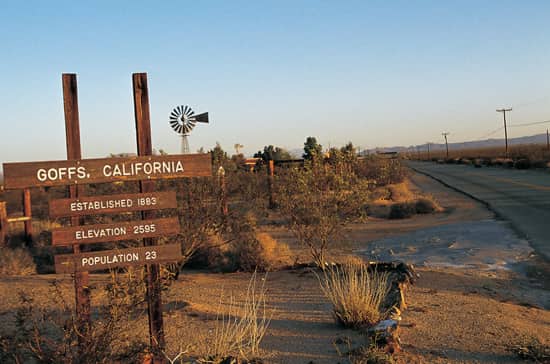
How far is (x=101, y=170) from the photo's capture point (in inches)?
200

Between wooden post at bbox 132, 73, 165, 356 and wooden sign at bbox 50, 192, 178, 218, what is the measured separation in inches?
5.0

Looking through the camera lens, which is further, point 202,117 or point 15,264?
point 202,117

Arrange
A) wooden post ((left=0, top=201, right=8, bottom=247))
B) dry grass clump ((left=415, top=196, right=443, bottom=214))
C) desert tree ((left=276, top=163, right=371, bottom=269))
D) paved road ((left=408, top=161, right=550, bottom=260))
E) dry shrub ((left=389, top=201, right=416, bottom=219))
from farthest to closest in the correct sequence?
dry grass clump ((left=415, top=196, right=443, bottom=214)), dry shrub ((left=389, top=201, right=416, bottom=219)), wooden post ((left=0, top=201, right=8, bottom=247)), paved road ((left=408, top=161, right=550, bottom=260)), desert tree ((left=276, top=163, right=371, bottom=269))

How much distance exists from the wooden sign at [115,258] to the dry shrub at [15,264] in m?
6.72

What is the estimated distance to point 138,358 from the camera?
497cm

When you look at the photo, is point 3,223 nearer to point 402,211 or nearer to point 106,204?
point 106,204

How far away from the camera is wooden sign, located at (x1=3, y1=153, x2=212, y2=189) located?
4879mm

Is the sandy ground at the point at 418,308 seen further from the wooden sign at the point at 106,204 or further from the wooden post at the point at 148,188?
the wooden sign at the point at 106,204

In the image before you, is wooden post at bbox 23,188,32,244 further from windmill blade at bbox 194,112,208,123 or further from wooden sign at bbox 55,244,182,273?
wooden sign at bbox 55,244,182,273

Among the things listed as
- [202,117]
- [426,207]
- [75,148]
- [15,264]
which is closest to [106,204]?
[75,148]

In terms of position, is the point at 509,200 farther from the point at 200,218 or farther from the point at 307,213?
the point at 200,218

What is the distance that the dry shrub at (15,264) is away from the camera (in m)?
10.7

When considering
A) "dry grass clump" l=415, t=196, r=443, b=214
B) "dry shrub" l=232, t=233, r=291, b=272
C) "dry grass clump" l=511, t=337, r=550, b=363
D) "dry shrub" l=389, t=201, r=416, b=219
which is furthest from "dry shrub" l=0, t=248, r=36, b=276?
"dry grass clump" l=415, t=196, r=443, b=214

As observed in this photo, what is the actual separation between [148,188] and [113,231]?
1.87 feet
